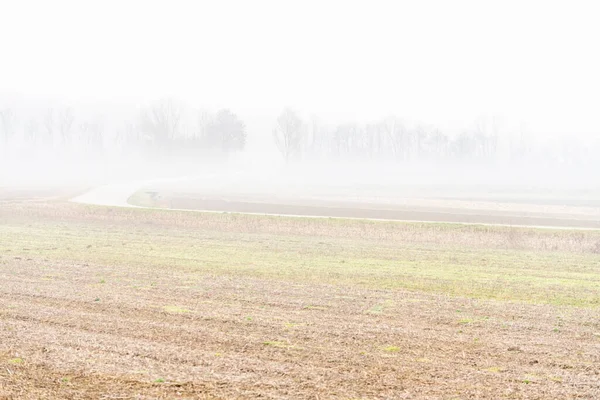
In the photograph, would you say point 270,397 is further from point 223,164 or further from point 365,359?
point 223,164

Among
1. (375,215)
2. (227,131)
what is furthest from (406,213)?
(227,131)

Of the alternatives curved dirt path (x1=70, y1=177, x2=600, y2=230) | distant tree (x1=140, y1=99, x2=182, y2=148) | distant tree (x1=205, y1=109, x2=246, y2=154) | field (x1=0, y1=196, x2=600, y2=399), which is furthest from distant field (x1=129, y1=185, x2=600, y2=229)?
distant tree (x1=140, y1=99, x2=182, y2=148)

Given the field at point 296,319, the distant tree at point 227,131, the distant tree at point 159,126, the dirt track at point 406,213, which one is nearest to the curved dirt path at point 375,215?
the dirt track at point 406,213

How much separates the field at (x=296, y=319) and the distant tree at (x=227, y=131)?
434 feet

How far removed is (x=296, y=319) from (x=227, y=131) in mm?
156425

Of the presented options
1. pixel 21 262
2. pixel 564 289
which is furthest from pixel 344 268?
pixel 21 262

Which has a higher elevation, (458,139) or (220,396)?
(458,139)

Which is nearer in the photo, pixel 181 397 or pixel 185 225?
pixel 181 397

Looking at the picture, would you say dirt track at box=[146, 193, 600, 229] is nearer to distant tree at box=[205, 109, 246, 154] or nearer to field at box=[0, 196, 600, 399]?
field at box=[0, 196, 600, 399]

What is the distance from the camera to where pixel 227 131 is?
577ft

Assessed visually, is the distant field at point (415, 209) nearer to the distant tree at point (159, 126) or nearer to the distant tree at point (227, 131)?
the distant tree at point (227, 131)

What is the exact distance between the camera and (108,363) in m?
16.0

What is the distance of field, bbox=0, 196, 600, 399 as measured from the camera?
15.0 m

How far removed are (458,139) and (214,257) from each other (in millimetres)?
163957
